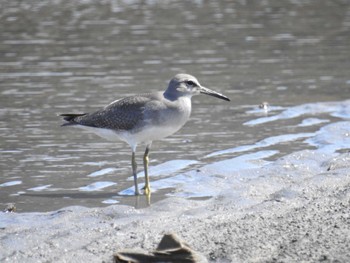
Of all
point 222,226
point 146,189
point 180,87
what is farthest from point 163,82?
point 222,226

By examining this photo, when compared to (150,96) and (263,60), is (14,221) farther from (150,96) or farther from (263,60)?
(263,60)

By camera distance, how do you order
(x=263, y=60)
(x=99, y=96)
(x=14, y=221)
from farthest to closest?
(x=263, y=60) → (x=99, y=96) → (x=14, y=221)

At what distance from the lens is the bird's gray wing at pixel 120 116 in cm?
1045

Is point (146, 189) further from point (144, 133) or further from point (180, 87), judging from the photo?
point (180, 87)

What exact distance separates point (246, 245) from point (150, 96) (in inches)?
161

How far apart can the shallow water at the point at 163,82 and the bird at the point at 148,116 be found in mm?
538

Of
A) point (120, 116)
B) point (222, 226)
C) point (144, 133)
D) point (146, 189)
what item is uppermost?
point (120, 116)

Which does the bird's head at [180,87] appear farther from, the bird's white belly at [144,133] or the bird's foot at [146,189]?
the bird's foot at [146,189]

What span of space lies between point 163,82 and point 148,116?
592 cm

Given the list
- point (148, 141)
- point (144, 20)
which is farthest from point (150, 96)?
point (144, 20)

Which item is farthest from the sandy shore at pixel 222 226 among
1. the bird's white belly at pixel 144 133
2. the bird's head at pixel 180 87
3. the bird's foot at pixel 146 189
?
the bird's head at pixel 180 87

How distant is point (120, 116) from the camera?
34.8ft

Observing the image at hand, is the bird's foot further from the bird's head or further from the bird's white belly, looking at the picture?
the bird's head

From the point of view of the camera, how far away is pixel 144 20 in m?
23.6
